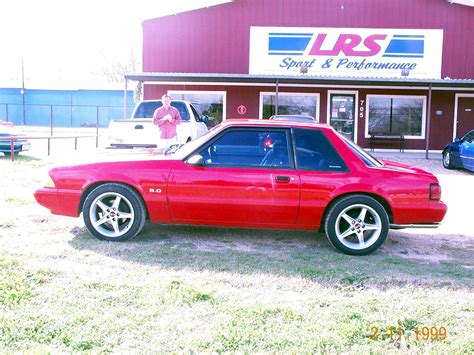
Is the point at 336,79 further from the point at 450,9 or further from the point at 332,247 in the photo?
the point at 332,247

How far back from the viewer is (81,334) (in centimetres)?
323

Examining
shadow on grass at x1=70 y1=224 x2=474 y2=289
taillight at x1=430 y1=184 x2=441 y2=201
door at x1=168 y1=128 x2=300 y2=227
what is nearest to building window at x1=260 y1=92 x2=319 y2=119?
shadow on grass at x1=70 y1=224 x2=474 y2=289

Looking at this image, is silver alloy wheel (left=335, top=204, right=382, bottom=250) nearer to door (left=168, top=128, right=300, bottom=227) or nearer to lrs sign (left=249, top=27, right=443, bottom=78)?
door (left=168, top=128, right=300, bottom=227)

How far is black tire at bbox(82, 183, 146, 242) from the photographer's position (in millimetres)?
5441

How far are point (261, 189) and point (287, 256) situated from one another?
2.47ft

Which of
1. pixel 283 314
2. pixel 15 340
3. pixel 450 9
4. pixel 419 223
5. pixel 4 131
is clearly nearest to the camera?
pixel 15 340

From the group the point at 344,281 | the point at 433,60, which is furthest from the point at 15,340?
the point at 433,60

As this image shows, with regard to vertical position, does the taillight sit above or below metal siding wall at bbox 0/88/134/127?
below

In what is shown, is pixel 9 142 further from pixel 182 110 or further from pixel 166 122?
pixel 166 122

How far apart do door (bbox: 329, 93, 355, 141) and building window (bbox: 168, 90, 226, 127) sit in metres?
4.27

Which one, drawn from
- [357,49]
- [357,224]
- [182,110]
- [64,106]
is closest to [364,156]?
[357,224]

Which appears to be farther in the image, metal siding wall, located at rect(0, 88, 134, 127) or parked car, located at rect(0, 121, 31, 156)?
metal siding wall, located at rect(0, 88, 134, 127)

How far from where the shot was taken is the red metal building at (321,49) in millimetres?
18906

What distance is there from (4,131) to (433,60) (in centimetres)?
1531
